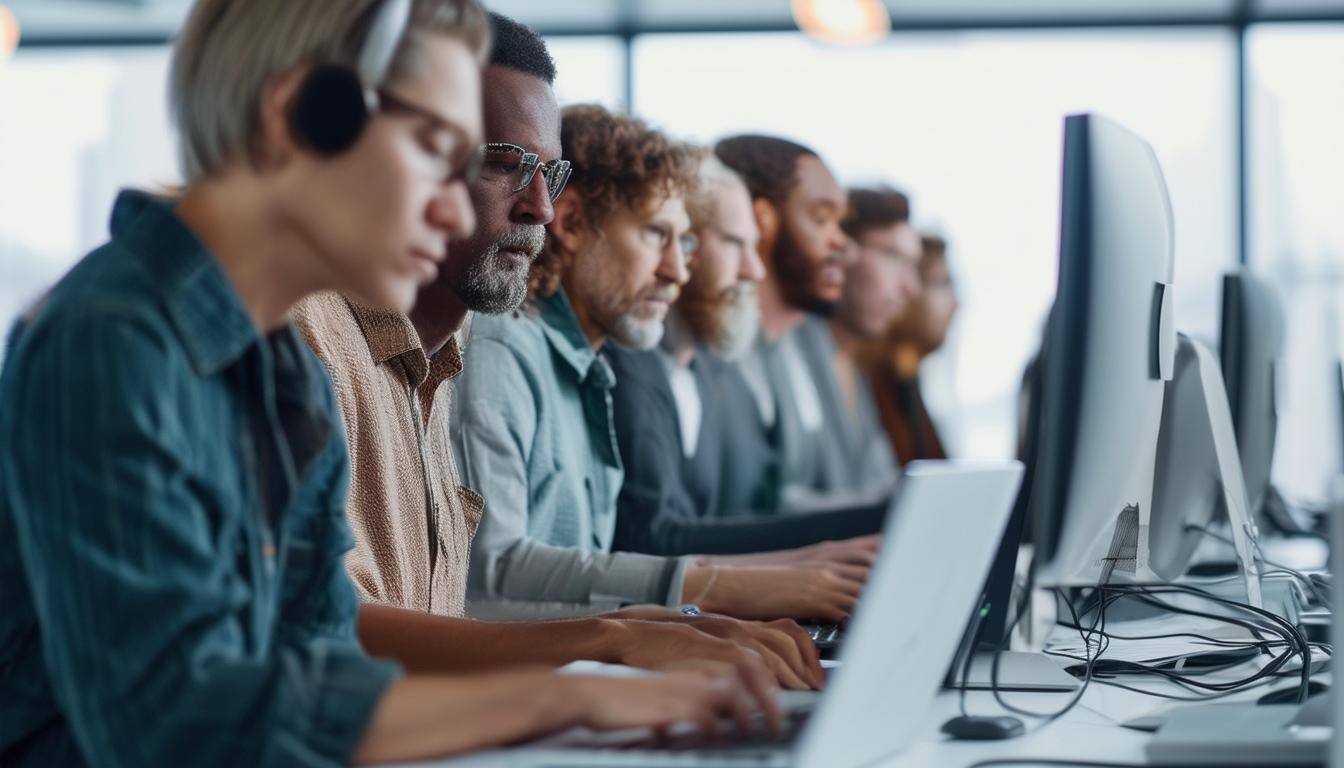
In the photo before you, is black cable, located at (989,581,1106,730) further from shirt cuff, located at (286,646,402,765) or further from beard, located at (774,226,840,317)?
beard, located at (774,226,840,317)

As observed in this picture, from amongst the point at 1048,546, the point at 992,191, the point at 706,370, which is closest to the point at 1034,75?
the point at 992,191

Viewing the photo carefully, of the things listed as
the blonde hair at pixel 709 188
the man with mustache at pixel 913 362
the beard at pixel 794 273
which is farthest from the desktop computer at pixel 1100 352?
the man with mustache at pixel 913 362

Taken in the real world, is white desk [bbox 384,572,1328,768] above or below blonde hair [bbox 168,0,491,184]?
below

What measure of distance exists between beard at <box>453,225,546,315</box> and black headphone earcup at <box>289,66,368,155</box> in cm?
88

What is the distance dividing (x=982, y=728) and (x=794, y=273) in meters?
2.33

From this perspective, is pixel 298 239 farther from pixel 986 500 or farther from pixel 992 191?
pixel 992 191

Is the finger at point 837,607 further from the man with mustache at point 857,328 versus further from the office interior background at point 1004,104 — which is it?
the office interior background at point 1004,104

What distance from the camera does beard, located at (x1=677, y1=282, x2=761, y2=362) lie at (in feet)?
9.39

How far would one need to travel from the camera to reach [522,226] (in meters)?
1.79

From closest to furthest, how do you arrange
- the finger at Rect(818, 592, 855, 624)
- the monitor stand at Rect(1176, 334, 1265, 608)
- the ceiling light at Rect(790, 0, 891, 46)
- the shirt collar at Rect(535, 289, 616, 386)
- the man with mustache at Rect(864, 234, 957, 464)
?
the monitor stand at Rect(1176, 334, 1265, 608) < the finger at Rect(818, 592, 855, 624) < the shirt collar at Rect(535, 289, 616, 386) < the ceiling light at Rect(790, 0, 891, 46) < the man with mustache at Rect(864, 234, 957, 464)

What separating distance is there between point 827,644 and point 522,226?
685 millimetres

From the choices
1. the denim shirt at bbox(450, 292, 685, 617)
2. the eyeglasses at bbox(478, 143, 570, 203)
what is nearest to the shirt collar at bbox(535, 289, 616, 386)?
the denim shirt at bbox(450, 292, 685, 617)

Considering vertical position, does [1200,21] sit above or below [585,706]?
above

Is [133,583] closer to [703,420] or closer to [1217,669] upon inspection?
[1217,669]
